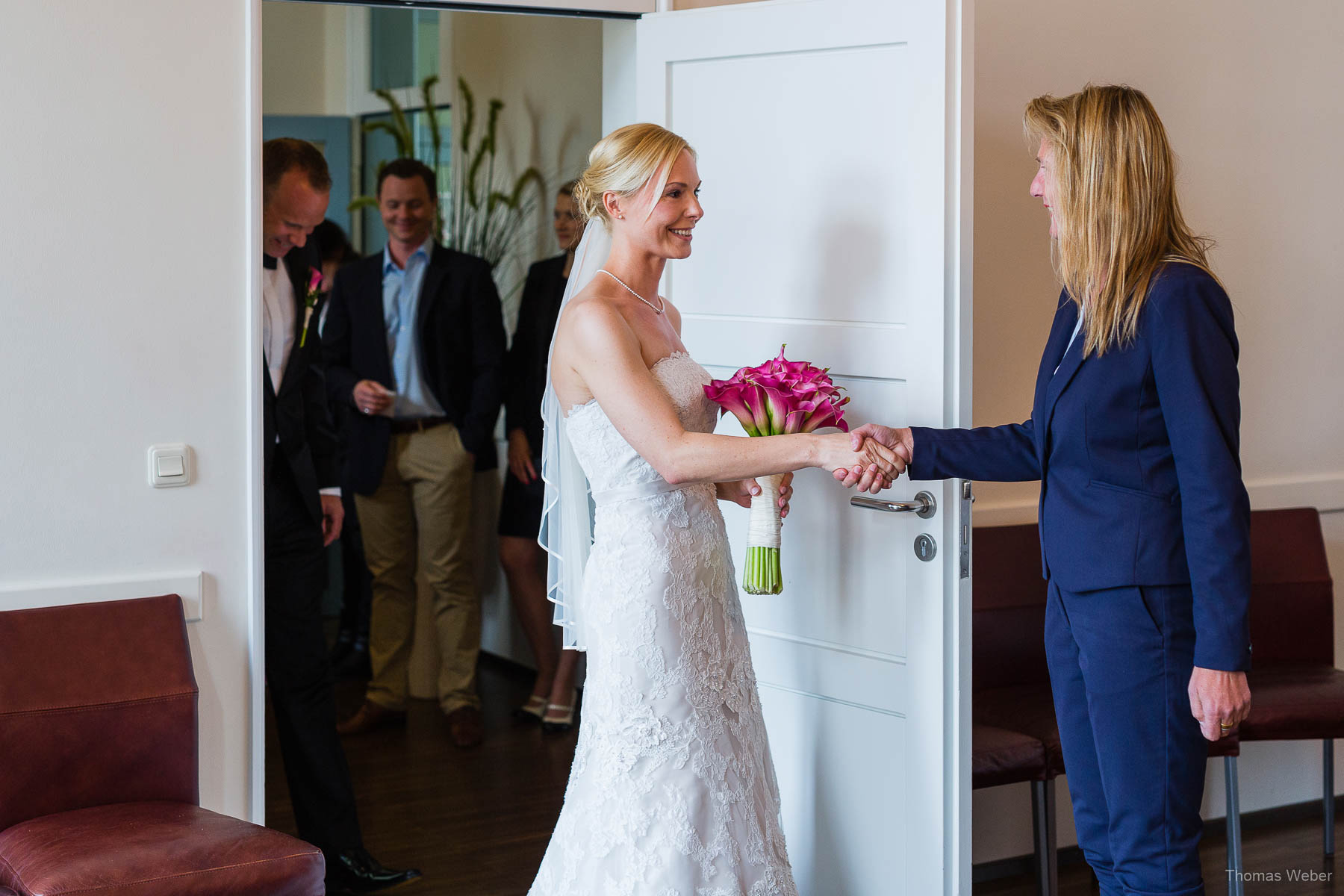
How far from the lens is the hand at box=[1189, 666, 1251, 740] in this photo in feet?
6.95

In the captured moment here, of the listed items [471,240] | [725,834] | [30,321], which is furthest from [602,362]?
[471,240]

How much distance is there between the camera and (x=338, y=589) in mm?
6633

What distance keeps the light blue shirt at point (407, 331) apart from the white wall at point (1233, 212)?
222 cm

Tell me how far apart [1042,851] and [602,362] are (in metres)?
1.76

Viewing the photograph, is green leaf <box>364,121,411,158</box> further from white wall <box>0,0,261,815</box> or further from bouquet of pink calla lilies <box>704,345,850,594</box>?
bouquet of pink calla lilies <box>704,345,850,594</box>

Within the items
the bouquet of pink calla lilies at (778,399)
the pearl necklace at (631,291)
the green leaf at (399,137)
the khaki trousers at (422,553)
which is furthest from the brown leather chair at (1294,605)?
the green leaf at (399,137)

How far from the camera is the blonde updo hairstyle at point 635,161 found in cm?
270

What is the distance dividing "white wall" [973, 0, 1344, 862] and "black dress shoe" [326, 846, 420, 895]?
1.60 m

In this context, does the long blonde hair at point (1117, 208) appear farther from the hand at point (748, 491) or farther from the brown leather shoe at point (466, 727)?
the brown leather shoe at point (466, 727)

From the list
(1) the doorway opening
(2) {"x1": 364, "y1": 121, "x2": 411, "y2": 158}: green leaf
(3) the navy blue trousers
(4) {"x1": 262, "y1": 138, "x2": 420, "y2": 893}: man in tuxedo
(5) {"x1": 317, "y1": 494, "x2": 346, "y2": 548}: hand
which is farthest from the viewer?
(2) {"x1": 364, "y1": 121, "x2": 411, "y2": 158}: green leaf

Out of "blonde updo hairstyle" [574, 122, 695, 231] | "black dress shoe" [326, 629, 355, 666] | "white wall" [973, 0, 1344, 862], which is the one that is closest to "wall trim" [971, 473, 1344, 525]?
"white wall" [973, 0, 1344, 862]

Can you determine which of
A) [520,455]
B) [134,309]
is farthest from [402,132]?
[134,309]

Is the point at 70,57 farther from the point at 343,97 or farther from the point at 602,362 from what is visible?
the point at 343,97

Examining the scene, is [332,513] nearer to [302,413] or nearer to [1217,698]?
[302,413]
